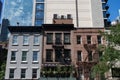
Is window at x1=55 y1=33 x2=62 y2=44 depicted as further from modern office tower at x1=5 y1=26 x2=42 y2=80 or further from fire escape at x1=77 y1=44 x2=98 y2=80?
fire escape at x1=77 y1=44 x2=98 y2=80

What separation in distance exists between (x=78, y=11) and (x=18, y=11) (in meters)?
56.1

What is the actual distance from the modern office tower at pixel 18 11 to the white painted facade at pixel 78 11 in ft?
149

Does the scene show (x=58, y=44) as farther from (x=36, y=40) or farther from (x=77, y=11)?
(x=77, y=11)

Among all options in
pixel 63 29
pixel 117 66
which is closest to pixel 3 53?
pixel 63 29

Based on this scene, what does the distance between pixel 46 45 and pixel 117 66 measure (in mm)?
13818

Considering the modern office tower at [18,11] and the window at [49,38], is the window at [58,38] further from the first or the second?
the modern office tower at [18,11]

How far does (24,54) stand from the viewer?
42531 millimetres

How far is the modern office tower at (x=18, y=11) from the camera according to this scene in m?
112

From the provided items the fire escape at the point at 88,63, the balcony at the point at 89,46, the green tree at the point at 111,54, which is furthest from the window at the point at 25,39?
the green tree at the point at 111,54

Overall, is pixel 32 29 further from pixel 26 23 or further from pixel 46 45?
pixel 26 23

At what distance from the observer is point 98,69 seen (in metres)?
30.8

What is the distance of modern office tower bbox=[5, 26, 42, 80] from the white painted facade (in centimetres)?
2129

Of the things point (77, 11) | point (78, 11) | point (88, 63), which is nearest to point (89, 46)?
point (88, 63)

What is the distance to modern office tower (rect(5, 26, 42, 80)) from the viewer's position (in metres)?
40.9
